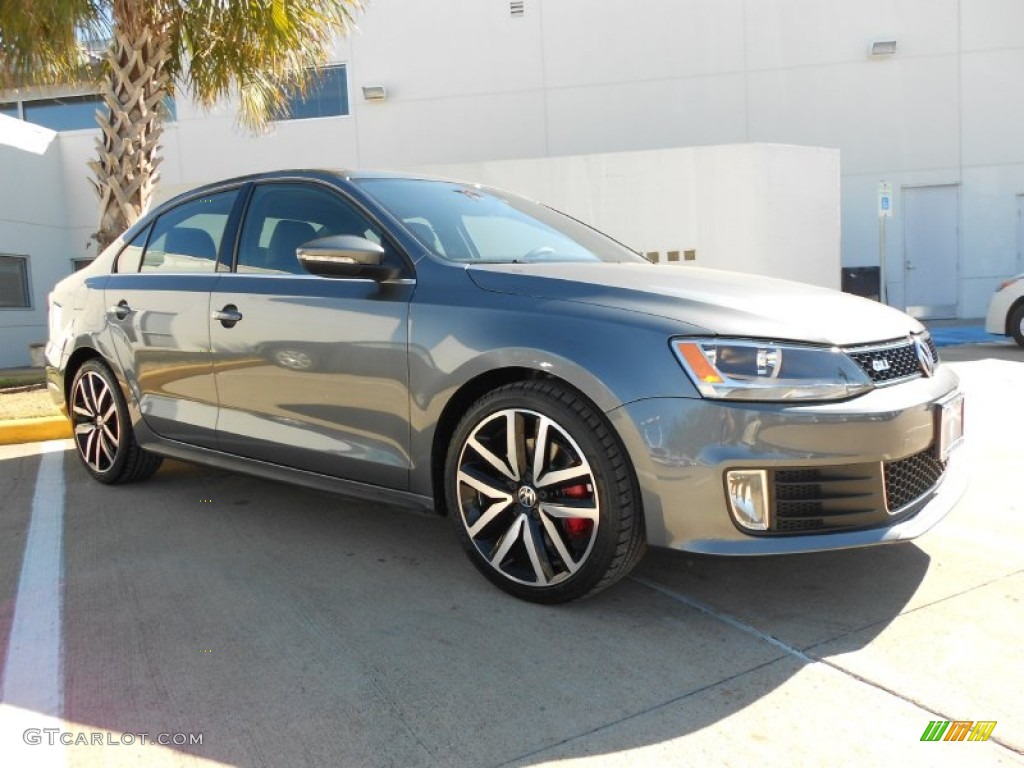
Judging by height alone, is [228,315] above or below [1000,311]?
above

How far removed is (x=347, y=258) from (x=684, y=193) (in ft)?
33.5

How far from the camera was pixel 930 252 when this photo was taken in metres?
15.7

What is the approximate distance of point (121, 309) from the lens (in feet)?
14.4

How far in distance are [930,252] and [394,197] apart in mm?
14960

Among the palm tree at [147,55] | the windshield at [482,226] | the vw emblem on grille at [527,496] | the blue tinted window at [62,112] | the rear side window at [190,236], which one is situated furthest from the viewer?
the blue tinted window at [62,112]

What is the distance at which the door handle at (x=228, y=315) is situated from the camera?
367 cm

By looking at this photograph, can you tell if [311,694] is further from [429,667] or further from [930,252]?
[930,252]

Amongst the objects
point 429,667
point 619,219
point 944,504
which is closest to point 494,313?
point 429,667

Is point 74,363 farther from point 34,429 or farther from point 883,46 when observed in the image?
point 883,46

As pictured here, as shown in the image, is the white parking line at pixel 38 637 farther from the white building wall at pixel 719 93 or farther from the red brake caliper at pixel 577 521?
the white building wall at pixel 719 93

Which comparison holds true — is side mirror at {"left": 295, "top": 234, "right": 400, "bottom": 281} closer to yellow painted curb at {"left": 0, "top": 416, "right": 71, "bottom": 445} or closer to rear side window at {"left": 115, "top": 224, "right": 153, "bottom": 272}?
rear side window at {"left": 115, "top": 224, "right": 153, "bottom": 272}

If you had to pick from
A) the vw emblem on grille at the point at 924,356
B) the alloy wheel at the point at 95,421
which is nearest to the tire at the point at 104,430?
the alloy wheel at the point at 95,421

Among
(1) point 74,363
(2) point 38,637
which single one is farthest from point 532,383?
(1) point 74,363

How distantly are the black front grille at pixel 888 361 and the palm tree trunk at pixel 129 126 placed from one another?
8.15m
